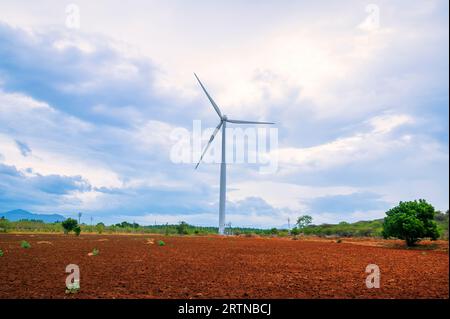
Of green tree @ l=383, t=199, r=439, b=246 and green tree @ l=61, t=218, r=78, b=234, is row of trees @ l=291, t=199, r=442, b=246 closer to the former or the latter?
green tree @ l=383, t=199, r=439, b=246

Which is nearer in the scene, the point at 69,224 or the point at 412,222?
the point at 412,222

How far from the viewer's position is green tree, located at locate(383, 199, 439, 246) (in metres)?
42.8

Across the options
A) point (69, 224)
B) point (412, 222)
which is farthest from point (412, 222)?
point (69, 224)

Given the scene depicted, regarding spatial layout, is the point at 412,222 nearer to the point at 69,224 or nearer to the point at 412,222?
the point at 412,222

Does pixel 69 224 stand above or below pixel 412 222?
below

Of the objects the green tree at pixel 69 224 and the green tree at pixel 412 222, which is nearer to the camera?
the green tree at pixel 412 222

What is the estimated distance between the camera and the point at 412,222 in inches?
1679

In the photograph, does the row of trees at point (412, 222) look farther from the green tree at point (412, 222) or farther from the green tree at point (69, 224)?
the green tree at point (69, 224)

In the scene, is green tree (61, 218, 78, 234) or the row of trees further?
green tree (61, 218, 78, 234)

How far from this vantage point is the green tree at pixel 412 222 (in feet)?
141

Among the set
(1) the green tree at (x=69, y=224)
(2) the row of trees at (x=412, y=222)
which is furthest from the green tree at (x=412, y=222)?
(1) the green tree at (x=69, y=224)

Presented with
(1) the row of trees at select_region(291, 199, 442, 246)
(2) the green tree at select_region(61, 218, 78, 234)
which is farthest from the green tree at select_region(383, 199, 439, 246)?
(2) the green tree at select_region(61, 218, 78, 234)
